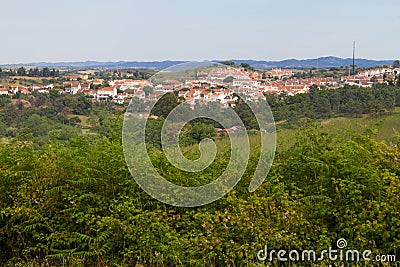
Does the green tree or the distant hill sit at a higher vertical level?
the distant hill

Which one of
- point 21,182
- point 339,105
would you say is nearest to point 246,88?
point 21,182

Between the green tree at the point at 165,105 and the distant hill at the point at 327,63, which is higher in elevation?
the distant hill at the point at 327,63

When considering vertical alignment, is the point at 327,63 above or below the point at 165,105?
above

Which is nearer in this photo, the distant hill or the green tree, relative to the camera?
the green tree

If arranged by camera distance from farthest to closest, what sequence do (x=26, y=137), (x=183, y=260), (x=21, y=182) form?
(x=26, y=137) → (x=21, y=182) → (x=183, y=260)

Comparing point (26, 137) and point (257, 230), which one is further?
point (26, 137)

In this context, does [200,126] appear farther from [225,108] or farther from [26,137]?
[26,137]

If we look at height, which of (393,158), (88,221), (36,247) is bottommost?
(36,247)

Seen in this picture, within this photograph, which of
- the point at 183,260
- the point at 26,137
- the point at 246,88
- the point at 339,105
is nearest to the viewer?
the point at 183,260

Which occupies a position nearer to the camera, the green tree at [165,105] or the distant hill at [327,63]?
the green tree at [165,105]

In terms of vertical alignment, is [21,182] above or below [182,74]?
below

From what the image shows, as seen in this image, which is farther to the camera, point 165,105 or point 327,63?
point 327,63
